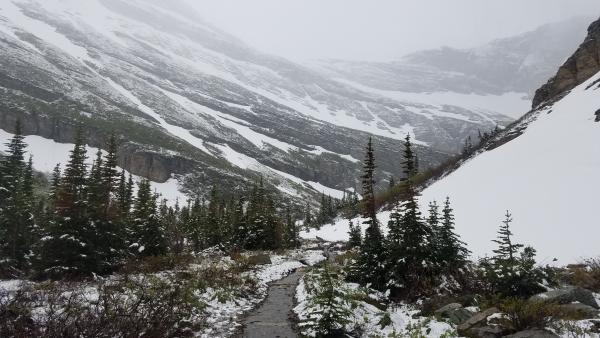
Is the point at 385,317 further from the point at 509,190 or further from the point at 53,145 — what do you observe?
the point at 53,145

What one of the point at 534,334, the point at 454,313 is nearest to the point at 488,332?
the point at 534,334

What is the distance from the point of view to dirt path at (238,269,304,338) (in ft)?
46.7

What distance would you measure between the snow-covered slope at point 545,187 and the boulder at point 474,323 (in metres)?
13.4

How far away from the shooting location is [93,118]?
18150 centimetres

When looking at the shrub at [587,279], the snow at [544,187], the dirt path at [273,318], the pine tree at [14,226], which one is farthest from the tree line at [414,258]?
the pine tree at [14,226]

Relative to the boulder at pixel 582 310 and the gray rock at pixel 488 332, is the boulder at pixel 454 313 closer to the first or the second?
the gray rock at pixel 488 332

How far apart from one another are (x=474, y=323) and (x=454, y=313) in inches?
50.7

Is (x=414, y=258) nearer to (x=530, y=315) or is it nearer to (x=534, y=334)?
(x=530, y=315)

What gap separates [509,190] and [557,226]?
1070cm

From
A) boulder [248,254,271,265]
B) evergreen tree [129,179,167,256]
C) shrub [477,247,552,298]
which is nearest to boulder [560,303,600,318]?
shrub [477,247,552,298]

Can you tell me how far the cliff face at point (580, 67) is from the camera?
6347cm

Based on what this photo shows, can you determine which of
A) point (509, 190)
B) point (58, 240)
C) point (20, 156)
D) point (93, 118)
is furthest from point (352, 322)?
point (93, 118)

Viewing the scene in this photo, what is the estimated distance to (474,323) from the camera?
1115 cm

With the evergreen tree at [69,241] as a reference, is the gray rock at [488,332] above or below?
above
